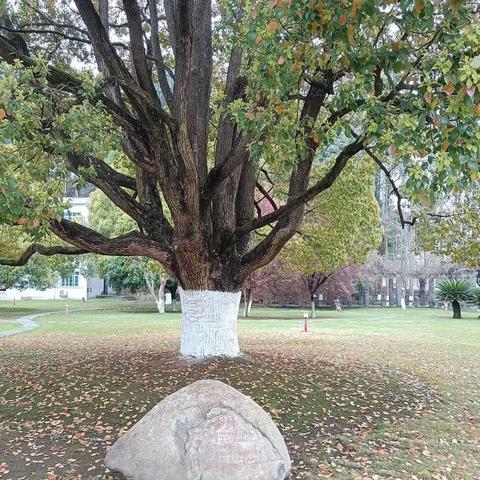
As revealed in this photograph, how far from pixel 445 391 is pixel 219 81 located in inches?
345

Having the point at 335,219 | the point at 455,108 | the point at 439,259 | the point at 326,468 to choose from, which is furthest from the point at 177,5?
the point at 439,259

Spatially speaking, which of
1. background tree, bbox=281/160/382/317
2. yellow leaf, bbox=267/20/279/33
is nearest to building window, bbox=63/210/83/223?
yellow leaf, bbox=267/20/279/33

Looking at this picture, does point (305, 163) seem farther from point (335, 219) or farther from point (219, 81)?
point (335, 219)

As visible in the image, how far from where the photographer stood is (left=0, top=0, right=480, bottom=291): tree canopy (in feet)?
16.3

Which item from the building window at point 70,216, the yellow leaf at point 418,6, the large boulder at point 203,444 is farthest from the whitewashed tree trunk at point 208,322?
the yellow leaf at point 418,6

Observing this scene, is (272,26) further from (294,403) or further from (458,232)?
(458,232)

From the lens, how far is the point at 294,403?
7.19 m

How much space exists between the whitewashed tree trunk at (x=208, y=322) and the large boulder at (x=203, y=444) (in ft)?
13.4

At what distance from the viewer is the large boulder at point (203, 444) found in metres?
4.29

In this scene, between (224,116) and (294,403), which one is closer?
(294,403)

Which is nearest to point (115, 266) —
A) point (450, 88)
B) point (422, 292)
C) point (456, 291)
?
point (456, 291)

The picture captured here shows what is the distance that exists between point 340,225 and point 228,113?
352 inches

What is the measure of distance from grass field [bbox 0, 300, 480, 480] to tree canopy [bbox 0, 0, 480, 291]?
2.13 meters

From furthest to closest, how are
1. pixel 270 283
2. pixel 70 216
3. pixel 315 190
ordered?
pixel 270 283
pixel 70 216
pixel 315 190
